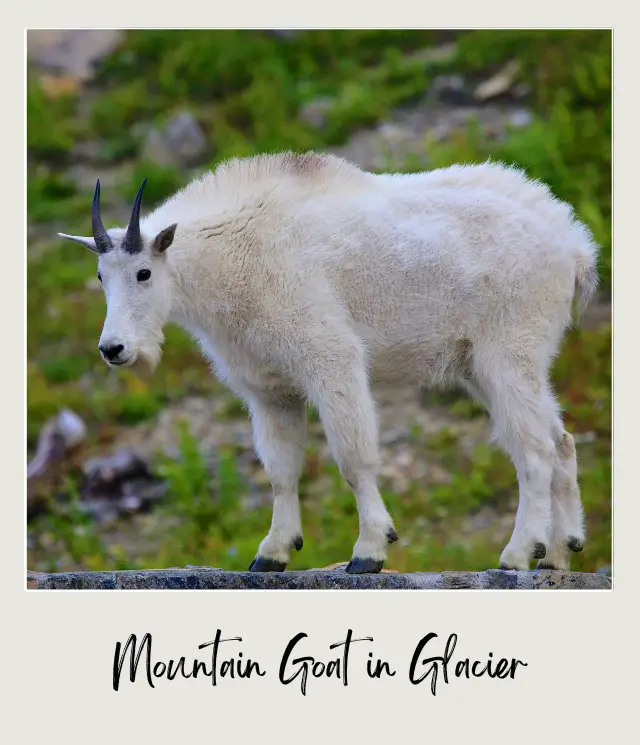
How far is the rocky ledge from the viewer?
9445 mm

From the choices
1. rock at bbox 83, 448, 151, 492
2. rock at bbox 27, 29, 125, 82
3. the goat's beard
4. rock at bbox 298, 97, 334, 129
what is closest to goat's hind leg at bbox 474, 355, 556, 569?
the goat's beard

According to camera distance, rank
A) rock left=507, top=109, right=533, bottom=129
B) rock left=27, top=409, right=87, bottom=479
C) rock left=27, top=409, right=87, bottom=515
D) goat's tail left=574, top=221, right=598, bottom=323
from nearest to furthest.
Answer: goat's tail left=574, top=221, right=598, bottom=323, rock left=27, top=409, right=87, bottom=515, rock left=27, top=409, right=87, bottom=479, rock left=507, top=109, right=533, bottom=129

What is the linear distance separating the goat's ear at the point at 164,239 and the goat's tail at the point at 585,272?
133 inches

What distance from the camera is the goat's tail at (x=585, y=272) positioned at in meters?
10.4

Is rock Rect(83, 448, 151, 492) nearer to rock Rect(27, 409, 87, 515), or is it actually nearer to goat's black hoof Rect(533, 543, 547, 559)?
rock Rect(27, 409, 87, 515)

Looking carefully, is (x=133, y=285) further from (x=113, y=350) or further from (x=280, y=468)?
(x=280, y=468)

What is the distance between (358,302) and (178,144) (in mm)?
13096

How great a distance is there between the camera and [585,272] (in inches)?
410

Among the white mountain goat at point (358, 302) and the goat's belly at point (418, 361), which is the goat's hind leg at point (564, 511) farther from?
the goat's belly at point (418, 361)

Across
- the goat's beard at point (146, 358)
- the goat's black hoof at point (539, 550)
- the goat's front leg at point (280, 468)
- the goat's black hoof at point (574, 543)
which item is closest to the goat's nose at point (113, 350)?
the goat's beard at point (146, 358)

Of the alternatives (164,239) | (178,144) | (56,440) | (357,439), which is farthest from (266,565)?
(178,144)

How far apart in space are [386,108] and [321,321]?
13121 millimetres

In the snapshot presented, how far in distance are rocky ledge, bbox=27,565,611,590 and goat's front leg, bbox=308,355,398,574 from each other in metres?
0.19

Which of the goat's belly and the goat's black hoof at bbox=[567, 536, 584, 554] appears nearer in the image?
the goat's belly
